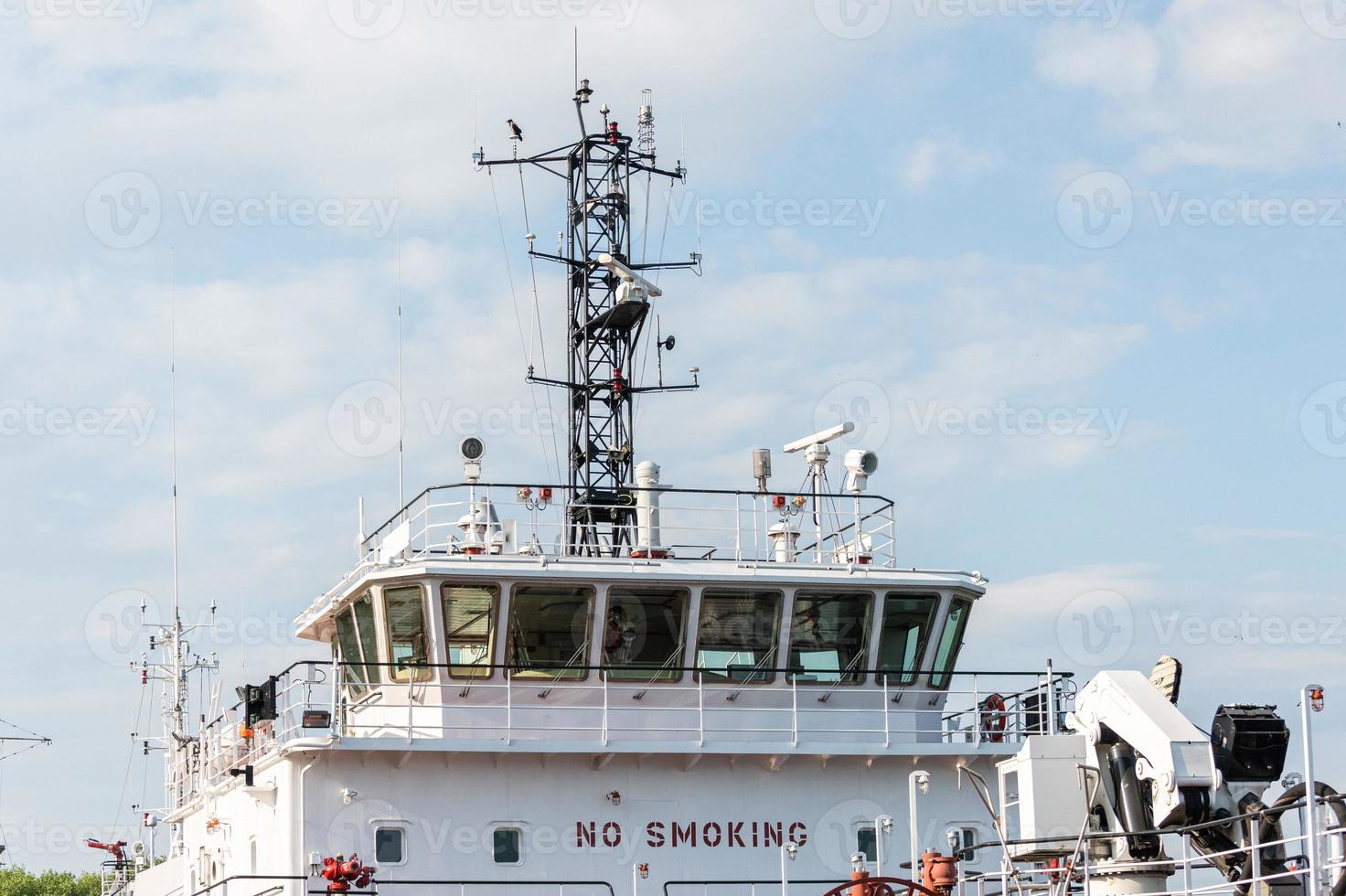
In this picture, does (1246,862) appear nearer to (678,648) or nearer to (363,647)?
A: (678,648)

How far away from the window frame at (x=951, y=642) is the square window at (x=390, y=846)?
301 inches

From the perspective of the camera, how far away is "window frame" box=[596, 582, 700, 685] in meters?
23.2

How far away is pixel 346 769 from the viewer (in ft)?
72.8

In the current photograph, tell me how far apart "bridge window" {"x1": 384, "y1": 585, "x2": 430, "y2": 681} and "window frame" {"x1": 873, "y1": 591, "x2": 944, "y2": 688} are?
6.15m

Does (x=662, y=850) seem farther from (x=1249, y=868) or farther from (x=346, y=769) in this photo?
(x=1249, y=868)

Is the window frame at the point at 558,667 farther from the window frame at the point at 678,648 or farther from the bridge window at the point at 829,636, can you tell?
the bridge window at the point at 829,636

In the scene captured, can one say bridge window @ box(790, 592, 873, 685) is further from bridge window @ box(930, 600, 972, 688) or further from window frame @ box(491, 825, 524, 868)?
window frame @ box(491, 825, 524, 868)

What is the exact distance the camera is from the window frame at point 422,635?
75.5 ft

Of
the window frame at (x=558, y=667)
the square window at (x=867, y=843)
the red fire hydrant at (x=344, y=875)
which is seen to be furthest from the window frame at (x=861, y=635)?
the red fire hydrant at (x=344, y=875)

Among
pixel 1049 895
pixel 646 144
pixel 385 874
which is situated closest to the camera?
pixel 1049 895

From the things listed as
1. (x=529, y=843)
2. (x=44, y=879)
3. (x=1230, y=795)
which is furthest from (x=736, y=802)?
(x=44, y=879)

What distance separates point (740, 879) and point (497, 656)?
4233 mm

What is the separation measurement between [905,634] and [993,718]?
176 centimetres

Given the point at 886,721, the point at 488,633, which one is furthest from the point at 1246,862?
the point at 488,633
